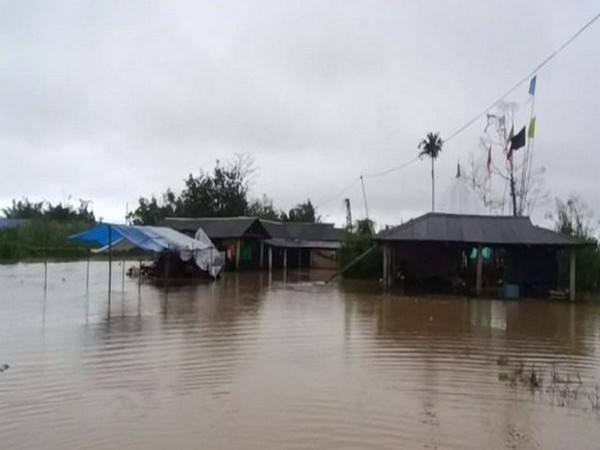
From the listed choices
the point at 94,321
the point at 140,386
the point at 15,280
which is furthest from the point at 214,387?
the point at 15,280

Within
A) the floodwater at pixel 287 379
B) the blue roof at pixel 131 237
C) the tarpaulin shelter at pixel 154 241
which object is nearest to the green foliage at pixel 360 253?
the tarpaulin shelter at pixel 154 241

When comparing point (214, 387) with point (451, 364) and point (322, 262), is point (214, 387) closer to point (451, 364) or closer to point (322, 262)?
point (451, 364)

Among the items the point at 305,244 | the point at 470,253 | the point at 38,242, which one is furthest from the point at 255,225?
the point at 470,253

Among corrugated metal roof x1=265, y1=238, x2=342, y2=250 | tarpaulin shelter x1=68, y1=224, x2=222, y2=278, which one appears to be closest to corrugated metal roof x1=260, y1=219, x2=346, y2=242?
corrugated metal roof x1=265, y1=238, x2=342, y2=250

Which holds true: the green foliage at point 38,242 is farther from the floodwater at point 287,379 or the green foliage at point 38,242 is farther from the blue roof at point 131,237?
the floodwater at point 287,379

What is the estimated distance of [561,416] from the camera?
25.8 ft

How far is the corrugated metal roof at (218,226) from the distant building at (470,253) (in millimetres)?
14286

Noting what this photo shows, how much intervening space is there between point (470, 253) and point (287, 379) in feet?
68.8

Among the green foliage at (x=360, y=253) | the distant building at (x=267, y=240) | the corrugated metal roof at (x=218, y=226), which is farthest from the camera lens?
the distant building at (x=267, y=240)

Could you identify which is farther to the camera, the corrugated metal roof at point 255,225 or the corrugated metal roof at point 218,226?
the corrugated metal roof at point 255,225

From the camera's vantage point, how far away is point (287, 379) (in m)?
9.37

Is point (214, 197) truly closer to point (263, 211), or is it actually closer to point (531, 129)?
point (263, 211)

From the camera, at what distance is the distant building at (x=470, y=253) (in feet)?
84.5

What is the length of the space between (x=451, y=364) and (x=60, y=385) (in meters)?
5.99
